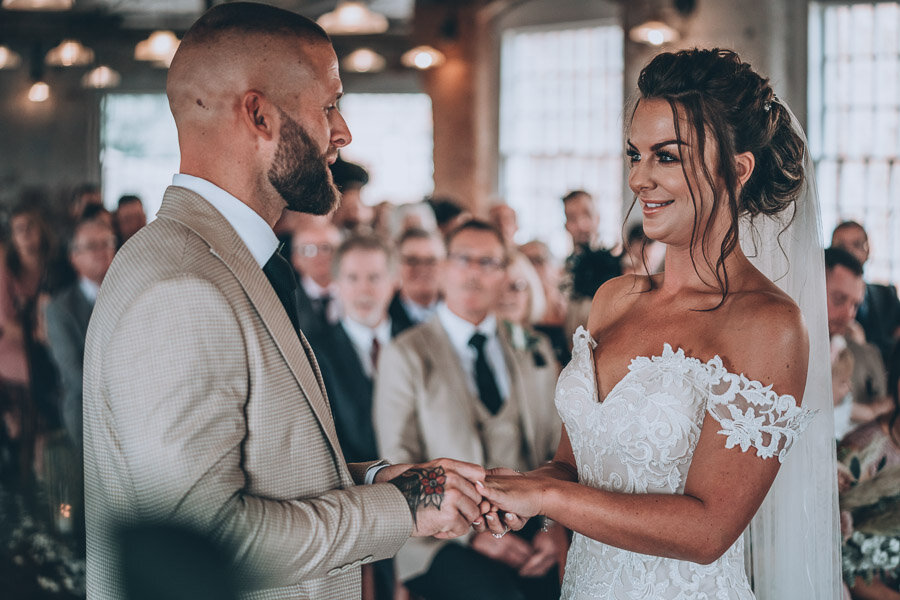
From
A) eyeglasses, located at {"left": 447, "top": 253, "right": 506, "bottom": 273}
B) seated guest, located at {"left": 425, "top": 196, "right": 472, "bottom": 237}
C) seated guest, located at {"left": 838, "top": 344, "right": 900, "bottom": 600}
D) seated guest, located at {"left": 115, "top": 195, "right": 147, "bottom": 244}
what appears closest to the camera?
seated guest, located at {"left": 838, "top": 344, "right": 900, "bottom": 600}

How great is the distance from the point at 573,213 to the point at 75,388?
140 inches

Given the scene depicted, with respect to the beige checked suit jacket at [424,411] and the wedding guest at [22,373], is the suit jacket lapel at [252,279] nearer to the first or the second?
the beige checked suit jacket at [424,411]

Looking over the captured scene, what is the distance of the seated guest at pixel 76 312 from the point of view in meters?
4.44

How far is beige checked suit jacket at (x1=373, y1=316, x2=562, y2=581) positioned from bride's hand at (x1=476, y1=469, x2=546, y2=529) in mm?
1484

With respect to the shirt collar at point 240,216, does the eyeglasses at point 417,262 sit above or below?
below

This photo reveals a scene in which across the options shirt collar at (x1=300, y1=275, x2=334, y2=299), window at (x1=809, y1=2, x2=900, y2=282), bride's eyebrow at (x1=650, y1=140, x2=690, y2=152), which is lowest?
shirt collar at (x1=300, y1=275, x2=334, y2=299)

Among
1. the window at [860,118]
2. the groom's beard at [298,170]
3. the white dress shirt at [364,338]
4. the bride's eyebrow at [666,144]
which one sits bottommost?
the white dress shirt at [364,338]

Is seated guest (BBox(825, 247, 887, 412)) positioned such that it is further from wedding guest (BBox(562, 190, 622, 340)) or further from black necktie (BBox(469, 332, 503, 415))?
black necktie (BBox(469, 332, 503, 415))

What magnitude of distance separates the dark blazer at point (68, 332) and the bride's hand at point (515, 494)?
304 centimetres

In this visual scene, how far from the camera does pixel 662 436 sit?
2.05m

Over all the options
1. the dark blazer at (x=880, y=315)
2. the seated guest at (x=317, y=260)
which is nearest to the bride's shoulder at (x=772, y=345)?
the dark blazer at (x=880, y=315)

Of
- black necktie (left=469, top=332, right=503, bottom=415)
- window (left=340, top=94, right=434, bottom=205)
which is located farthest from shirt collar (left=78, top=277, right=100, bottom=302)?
window (left=340, top=94, right=434, bottom=205)

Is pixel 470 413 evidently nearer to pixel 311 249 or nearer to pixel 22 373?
pixel 311 249

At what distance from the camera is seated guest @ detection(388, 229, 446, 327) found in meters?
4.98
